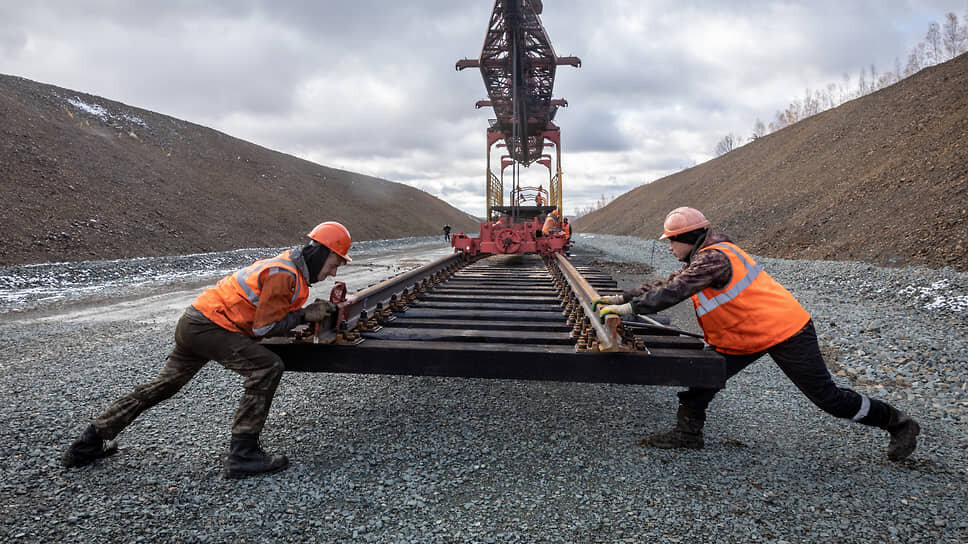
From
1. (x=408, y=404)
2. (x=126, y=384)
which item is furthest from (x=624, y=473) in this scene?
(x=126, y=384)

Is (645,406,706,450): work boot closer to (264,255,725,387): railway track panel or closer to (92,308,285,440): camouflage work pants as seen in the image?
(264,255,725,387): railway track panel

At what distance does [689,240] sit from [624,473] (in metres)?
1.42

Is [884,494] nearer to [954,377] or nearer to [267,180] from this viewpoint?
[954,377]

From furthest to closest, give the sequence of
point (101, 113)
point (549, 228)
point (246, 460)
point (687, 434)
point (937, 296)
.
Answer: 1. point (101, 113)
2. point (549, 228)
3. point (937, 296)
4. point (687, 434)
5. point (246, 460)

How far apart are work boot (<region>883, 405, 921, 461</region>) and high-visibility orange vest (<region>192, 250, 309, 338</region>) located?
11.0 ft

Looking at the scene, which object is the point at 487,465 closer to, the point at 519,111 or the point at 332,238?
the point at 332,238

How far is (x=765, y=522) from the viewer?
7.41ft

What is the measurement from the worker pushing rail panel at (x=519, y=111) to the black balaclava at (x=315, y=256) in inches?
268

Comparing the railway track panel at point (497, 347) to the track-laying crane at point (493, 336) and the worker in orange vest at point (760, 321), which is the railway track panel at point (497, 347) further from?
the worker in orange vest at point (760, 321)

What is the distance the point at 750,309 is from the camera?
9.21 ft

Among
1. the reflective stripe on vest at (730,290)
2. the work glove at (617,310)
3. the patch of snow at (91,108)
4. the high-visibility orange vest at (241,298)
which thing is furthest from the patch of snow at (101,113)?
the reflective stripe on vest at (730,290)

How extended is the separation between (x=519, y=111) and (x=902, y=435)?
11637 millimetres

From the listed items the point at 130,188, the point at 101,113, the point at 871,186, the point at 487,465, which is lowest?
the point at 487,465

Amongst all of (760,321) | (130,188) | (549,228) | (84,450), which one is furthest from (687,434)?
(130,188)
